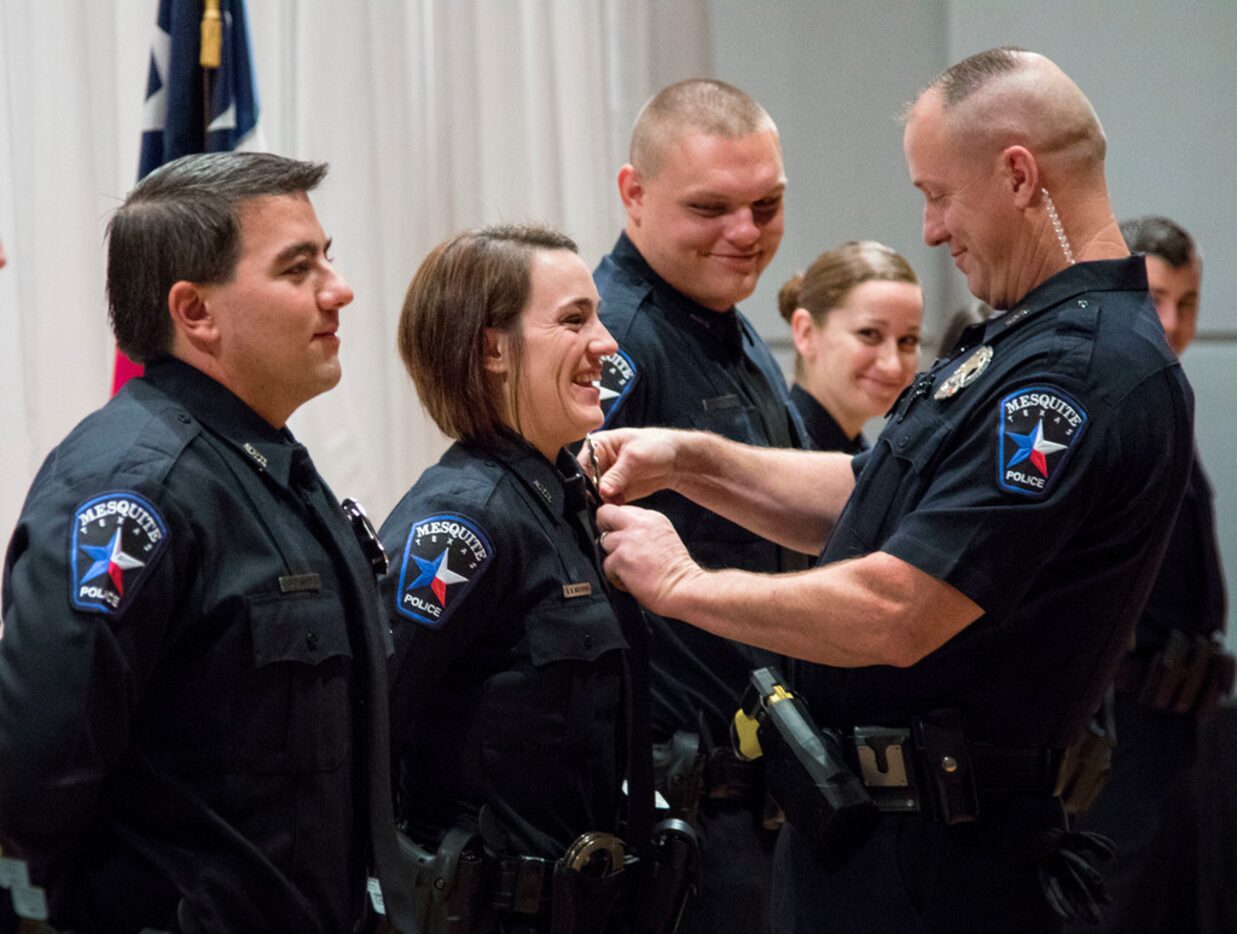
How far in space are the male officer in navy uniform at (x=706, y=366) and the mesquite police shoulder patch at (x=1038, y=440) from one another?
34.5 inches

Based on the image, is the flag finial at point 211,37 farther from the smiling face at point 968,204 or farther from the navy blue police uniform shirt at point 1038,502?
the navy blue police uniform shirt at point 1038,502

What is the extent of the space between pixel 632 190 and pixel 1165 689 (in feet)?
6.17

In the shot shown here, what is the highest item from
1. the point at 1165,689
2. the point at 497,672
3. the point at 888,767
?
the point at 497,672

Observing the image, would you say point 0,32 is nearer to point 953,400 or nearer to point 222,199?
point 222,199

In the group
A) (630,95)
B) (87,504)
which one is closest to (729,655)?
(87,504)

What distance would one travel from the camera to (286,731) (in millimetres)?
1723

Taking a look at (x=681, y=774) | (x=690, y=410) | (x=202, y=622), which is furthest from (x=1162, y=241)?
(x=202, y=622)

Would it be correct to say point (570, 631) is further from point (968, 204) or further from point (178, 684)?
point (968, 204)

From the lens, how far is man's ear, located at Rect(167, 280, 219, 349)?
1800 millimetres

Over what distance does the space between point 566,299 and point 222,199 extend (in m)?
0.60

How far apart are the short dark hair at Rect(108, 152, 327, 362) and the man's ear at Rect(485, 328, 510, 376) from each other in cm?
48

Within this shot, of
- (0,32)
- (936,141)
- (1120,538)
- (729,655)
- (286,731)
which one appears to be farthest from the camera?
(0,32)

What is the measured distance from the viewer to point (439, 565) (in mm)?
2082

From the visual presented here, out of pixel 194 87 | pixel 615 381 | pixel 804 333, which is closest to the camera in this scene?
pixel 615 381
